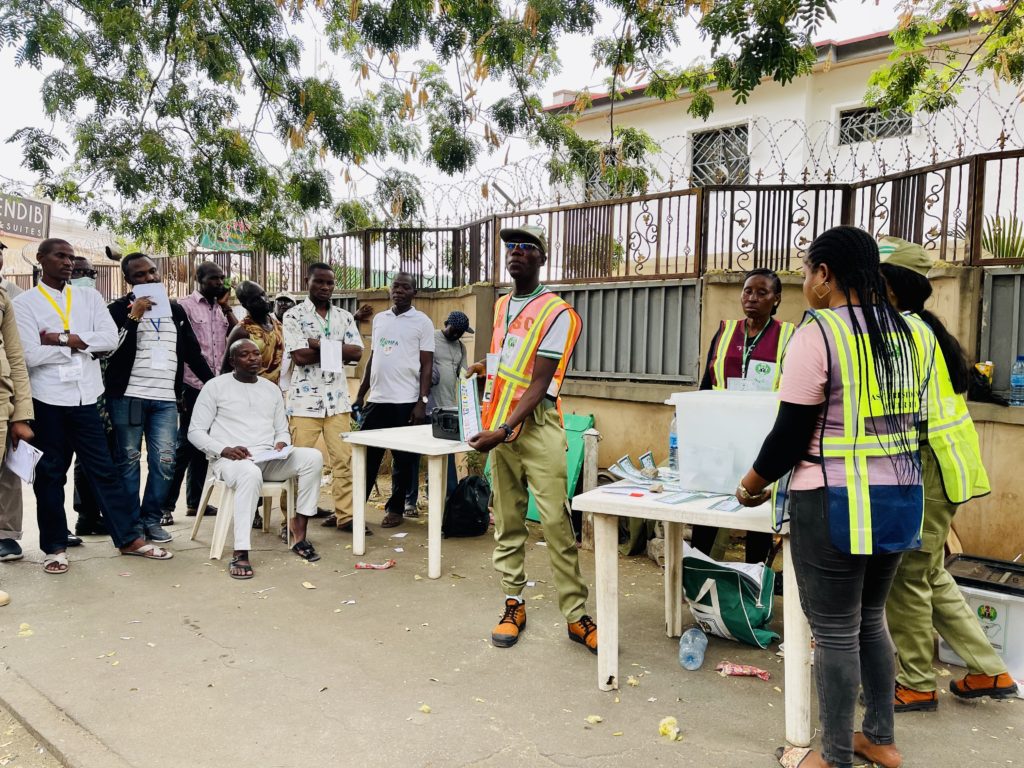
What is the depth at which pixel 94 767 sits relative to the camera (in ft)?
8.59

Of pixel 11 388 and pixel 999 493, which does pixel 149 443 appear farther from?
pixel 999 493

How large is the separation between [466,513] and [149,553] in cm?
219

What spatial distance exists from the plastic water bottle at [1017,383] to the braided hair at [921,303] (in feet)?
6.74

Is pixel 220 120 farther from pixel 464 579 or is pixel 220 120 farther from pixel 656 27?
pixel 464 579

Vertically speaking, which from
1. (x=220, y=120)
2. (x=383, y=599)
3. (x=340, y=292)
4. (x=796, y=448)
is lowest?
(x=383, y=599)

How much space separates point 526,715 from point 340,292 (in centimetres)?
736

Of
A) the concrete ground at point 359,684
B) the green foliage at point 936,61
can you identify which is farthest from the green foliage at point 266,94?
the concrete ground at point 359,684

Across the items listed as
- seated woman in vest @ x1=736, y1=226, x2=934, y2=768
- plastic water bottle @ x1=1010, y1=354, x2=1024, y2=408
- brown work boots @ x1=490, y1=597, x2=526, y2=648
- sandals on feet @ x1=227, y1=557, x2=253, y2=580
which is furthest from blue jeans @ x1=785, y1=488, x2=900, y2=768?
sandals on feet @ x1=227, y1=557, x2=253, y2=580

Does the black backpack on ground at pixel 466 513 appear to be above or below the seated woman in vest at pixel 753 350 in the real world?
below

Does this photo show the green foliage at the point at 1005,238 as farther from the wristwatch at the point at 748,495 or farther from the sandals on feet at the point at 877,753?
the sandals on feet at the point at 877,753

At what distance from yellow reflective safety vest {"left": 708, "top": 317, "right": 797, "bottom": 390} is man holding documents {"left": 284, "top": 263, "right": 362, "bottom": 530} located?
2755mm

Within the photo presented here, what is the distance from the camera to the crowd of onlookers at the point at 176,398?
4.68 m

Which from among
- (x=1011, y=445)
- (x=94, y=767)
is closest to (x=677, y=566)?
(x=1011, y=445)

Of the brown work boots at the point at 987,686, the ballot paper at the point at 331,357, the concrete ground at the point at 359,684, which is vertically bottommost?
the concrete ground at the point at 359,684
